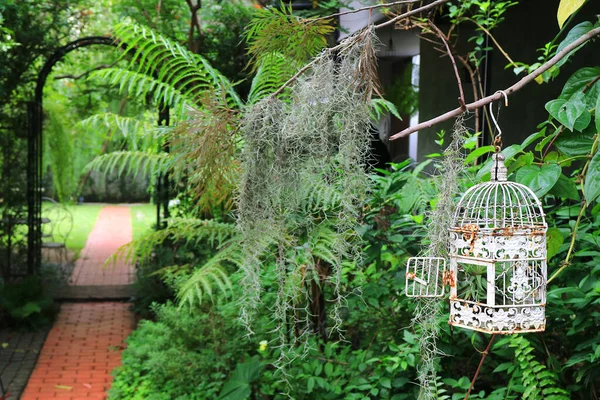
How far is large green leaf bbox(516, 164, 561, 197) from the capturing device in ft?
4.59

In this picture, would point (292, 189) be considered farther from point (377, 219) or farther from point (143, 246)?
point (143, 246)

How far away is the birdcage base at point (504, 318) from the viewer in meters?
1.38

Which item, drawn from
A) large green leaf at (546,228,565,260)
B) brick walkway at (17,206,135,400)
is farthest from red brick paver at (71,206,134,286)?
large green leaf at (546,228,565,260)

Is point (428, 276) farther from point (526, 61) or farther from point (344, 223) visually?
point (526, 61)

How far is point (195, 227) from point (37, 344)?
2793 millimetres

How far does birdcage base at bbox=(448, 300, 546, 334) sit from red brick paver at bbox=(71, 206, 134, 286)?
409cm

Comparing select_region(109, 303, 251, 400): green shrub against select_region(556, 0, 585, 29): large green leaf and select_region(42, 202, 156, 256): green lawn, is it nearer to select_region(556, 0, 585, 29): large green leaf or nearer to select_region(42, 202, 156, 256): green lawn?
select_region(556, 0, 585, 29): large green leaf

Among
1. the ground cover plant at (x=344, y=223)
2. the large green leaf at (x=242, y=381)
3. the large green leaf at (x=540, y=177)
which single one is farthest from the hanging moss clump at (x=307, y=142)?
the large green leaf at (x=242, y=381)

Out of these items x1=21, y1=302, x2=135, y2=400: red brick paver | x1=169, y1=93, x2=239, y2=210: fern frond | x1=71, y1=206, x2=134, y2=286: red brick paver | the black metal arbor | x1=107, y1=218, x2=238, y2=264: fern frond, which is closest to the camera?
x1=169, y1=93, x2=239, y2=210: fern frond

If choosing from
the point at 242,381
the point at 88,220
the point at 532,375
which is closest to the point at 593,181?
the point at 532,375

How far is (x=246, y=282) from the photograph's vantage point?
6.31 ft

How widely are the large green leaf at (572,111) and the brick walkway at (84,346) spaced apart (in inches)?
149

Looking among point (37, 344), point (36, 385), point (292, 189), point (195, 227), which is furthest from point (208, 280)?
point (37, 344)

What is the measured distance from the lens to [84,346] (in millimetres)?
5477
